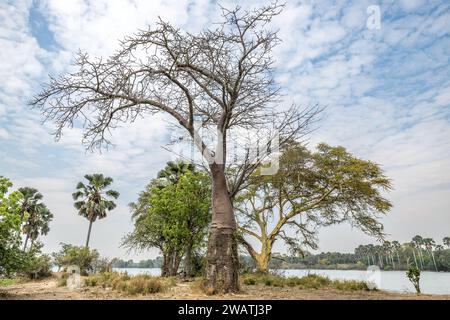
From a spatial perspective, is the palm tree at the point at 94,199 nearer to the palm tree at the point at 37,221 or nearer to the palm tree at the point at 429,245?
the palm tree at the point at 37,221

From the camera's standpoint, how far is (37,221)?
34.7 meters

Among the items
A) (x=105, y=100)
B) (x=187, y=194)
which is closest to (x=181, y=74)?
(x=105, y=100)

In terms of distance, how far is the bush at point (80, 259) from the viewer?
21906 mm

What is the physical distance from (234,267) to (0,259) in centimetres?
720

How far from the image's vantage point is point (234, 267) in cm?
702

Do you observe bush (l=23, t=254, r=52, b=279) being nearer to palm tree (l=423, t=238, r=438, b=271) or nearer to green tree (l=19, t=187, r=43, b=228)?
green tree (l=19, t=187, r=43, b=228)

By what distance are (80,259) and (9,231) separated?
14.7 metres

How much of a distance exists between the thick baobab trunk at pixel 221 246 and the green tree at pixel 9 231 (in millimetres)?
6233

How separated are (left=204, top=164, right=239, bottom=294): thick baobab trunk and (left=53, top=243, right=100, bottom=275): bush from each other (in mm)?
18604

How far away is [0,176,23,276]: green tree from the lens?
28.5 feet

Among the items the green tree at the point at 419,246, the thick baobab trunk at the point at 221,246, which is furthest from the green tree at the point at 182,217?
the green tree at the point at 419,246

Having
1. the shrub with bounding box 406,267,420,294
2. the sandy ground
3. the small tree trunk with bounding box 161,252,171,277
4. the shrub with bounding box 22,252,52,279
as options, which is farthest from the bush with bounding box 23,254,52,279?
the shrub with bounding box 406,267,420,294

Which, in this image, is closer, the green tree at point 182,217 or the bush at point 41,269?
the green tree at point 182,217

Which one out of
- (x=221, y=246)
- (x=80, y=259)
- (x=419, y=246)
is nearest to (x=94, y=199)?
(x=80, y=259)
